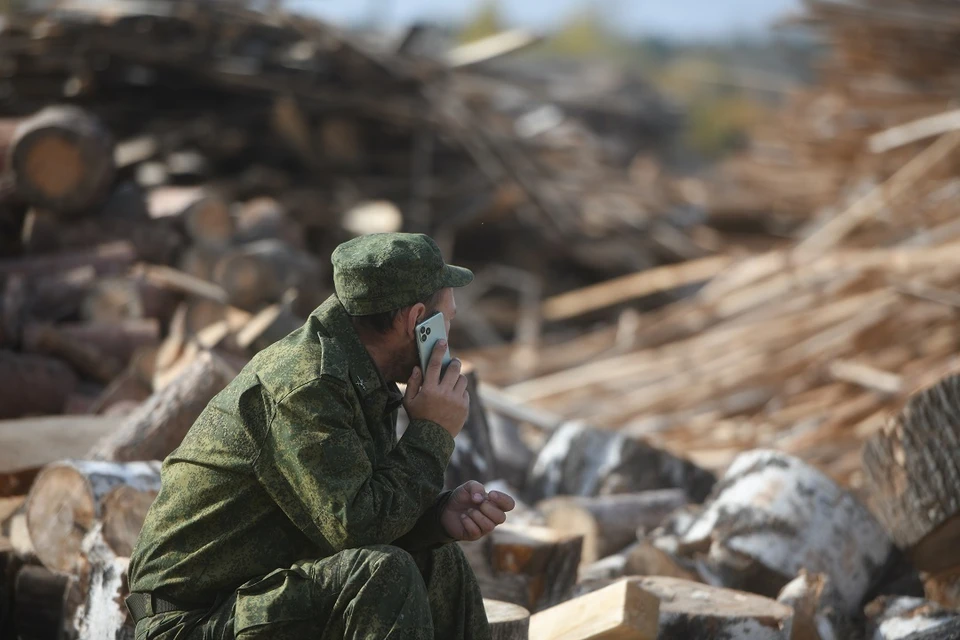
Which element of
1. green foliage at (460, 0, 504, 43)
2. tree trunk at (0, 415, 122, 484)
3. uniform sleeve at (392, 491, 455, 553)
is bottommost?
green foliage at (460, 0, 504, 43)

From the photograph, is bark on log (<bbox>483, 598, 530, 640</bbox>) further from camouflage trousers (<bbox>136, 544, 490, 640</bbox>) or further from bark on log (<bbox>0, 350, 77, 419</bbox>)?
bark on log (<bbox>0, 350, 77, 419</bbox>)

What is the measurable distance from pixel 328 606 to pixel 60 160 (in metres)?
5.92

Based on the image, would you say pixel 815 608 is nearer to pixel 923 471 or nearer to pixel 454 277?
pixel 923 471

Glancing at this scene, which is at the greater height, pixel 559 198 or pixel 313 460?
pixel 313 460

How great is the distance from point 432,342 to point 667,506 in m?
2.61

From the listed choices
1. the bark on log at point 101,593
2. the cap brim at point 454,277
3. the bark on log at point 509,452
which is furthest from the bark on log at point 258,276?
the cap brim at point 454,277

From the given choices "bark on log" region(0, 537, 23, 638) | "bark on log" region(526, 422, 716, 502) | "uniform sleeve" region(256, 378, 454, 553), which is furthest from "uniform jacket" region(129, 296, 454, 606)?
"bark on log" region(526, 422, 716, 502)

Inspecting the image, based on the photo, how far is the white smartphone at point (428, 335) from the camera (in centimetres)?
284

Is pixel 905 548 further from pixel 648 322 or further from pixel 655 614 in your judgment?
pixel 648 322

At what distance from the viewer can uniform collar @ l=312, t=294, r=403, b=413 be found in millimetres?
2787

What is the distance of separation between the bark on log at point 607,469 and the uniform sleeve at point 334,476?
111 inches

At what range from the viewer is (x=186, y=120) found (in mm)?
10141

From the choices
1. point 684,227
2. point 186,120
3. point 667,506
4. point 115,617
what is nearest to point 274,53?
point 186,120

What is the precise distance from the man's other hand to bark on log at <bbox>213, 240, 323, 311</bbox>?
4.00 m
